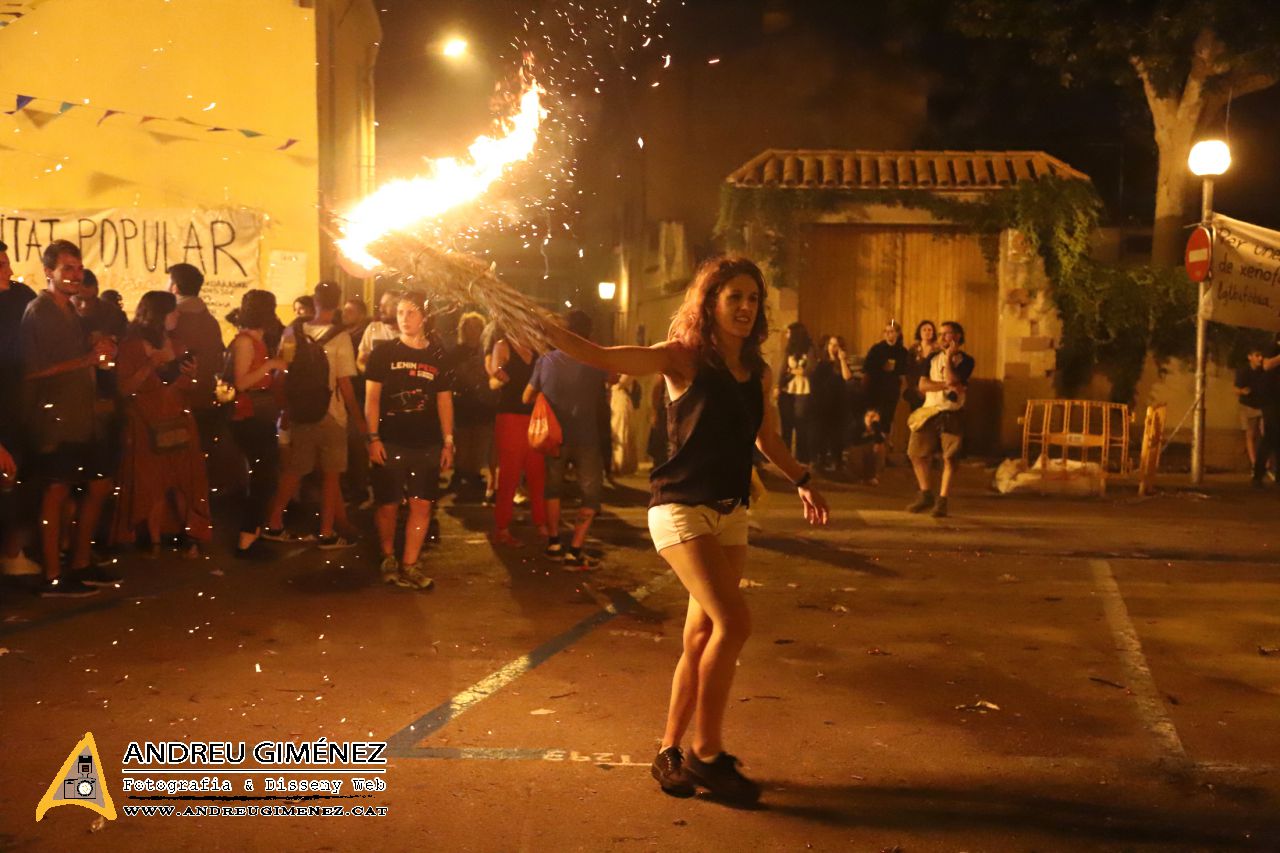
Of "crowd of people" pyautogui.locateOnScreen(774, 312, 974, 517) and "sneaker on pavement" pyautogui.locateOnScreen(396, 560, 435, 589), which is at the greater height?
"crowd of people" pyautogui.locateOnScreen(774, 312, 974, 517)

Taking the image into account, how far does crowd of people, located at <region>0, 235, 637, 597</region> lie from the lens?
26.2 feet

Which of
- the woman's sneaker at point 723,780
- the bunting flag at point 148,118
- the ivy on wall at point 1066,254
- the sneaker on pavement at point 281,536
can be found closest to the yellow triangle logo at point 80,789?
the woman's sneaker at point 723,780

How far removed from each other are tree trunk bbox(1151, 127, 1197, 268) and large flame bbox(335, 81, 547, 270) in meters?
13.6

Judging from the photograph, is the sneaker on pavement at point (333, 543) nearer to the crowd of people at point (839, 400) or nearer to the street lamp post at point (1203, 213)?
the crowd of people at point (839, 400)

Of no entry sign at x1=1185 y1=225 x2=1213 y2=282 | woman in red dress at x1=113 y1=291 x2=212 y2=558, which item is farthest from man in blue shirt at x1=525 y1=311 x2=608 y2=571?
no entry sign at x1=1185 y1=225 x2=1213 y2=282

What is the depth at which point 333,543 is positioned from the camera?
32.3ft

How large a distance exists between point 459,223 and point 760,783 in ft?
13.1

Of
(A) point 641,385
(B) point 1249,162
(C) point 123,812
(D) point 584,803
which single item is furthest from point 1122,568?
(B) point 1249,162

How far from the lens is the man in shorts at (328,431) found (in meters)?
9.49

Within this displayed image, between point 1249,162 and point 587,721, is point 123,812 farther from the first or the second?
point 1249,162

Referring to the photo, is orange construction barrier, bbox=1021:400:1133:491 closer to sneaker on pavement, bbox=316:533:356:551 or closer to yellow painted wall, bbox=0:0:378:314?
sneaker on pavement, bbox=316:533:356:551

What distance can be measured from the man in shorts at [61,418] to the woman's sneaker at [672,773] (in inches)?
189

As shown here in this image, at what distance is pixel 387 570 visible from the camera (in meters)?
8.61

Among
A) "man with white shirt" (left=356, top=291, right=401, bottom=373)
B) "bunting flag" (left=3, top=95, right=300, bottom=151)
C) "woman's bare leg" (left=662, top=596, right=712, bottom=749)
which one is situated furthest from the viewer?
"bunting flag" (left=3, top=95, right=300, bottom=151)
